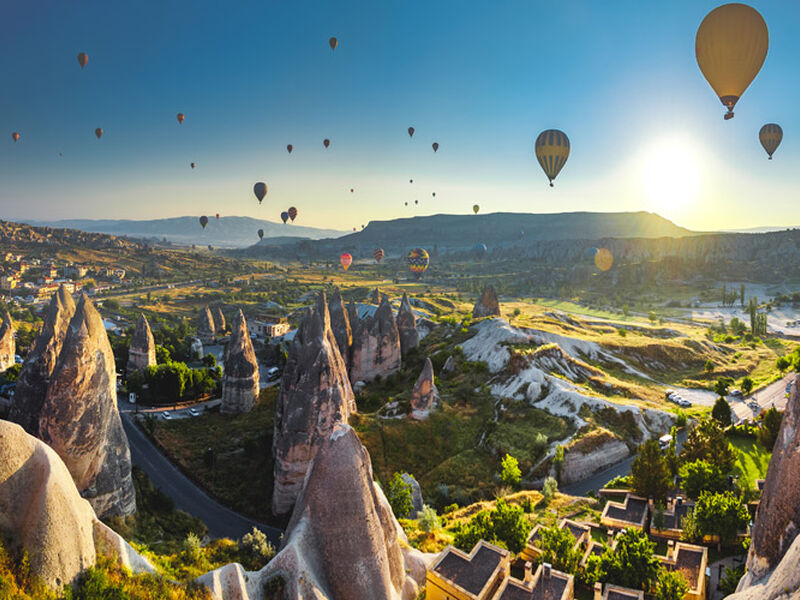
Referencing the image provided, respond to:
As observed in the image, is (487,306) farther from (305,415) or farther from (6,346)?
(6,346)

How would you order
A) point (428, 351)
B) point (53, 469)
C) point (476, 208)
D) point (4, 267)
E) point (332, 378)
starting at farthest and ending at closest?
point (4, 267) < point (476, 208) < point (428, 351) < point (332, 378) < point (53, 469)

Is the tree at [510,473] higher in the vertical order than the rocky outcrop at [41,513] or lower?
lower

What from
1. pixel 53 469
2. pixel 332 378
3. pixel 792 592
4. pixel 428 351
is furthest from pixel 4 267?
pixel 792 592

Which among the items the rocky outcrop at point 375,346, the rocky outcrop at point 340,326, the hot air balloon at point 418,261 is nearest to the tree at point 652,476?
the rocky outcrop at point 375,346

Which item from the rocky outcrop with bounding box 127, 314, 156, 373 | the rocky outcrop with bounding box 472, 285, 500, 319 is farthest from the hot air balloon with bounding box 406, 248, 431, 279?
the rocky outcrop with bounding box 127, 314, 156, 373

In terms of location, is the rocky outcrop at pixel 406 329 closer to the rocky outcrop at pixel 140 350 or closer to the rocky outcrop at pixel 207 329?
the rocky outcrop at pixel 140 350

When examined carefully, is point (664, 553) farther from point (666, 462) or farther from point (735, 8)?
point (735, 8)

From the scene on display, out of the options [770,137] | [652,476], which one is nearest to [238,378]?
[652,476]
